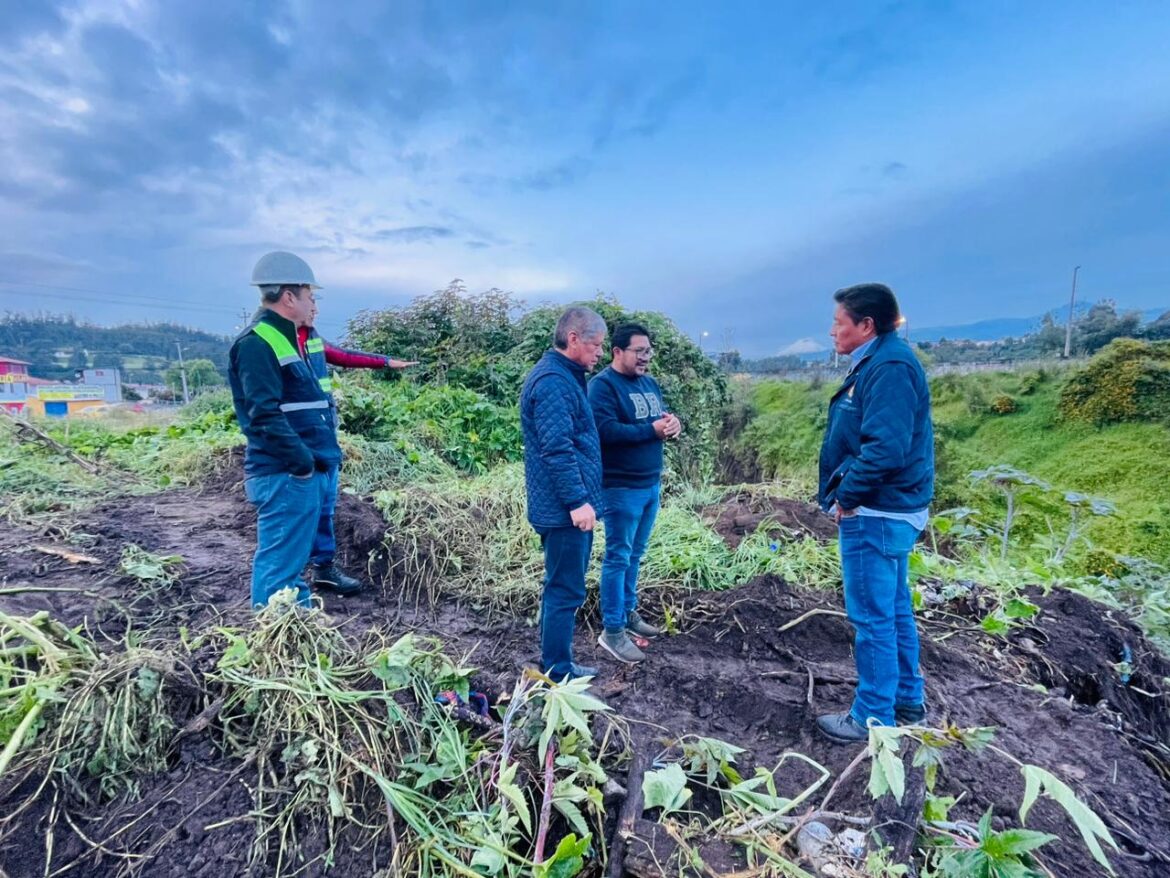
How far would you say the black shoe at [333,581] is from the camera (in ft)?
11.1

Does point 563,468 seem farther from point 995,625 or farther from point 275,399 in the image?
point 995,625

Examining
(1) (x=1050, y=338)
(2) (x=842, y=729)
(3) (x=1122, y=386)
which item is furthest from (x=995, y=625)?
(1) (x=1050, y=338)

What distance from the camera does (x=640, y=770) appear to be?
6.03ft

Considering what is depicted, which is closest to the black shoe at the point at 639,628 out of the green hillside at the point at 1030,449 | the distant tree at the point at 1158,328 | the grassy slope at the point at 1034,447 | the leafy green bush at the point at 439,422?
the leafy green bush at the point at 439,422

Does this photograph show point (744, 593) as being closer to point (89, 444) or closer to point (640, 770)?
point (640, 770)

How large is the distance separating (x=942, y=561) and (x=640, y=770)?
3.66 m

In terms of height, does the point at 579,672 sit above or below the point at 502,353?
below

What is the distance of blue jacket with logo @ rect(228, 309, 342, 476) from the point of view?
2.42 meters

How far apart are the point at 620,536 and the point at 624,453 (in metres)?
0.45

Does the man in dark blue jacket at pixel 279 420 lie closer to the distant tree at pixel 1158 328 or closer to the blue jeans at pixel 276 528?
the blue jeans at pixel 276 528

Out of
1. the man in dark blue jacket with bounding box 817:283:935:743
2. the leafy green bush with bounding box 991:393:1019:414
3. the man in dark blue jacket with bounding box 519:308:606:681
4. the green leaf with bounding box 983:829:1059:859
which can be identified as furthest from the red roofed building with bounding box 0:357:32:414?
the leafy green bush with bounding box 991:393:1019:414

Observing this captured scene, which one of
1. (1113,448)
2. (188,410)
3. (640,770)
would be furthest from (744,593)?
(1113,448)

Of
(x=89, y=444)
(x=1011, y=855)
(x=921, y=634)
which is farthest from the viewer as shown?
(x=89, y=444)

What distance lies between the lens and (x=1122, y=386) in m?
11.3
